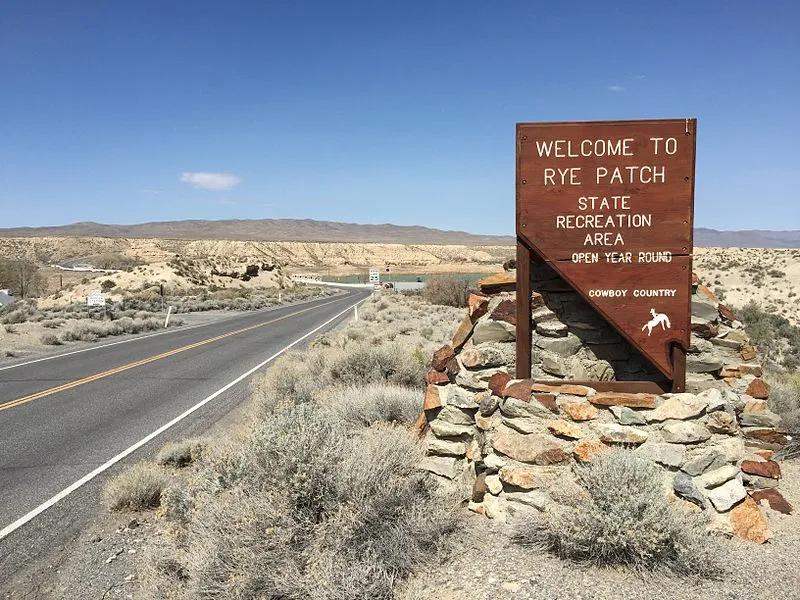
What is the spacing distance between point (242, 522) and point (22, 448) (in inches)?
226

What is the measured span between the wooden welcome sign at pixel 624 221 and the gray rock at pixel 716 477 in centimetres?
65

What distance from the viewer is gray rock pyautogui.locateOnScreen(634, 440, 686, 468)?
170 inches

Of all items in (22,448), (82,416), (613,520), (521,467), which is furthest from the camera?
(82,416)

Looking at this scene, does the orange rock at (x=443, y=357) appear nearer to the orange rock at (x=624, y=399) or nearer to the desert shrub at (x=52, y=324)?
the orange rock at (x=624, y=399)

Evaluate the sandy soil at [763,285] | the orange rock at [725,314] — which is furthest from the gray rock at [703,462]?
the sandy soil at [763,285]

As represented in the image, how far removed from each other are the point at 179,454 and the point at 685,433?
5499mm

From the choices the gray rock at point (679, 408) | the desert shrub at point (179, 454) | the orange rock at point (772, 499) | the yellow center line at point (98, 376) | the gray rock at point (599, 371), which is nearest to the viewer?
the gray rock at point (679, 408)

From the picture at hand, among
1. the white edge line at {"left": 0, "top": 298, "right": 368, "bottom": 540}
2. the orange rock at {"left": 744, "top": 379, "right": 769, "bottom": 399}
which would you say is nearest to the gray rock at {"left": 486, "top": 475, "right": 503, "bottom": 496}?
the orange rock at {"left": 744, "top": 379, "right": 769, "bottom": 399}

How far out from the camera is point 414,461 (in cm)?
486

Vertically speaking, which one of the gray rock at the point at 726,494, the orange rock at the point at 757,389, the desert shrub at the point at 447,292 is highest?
the orange rock at the point at 757,389

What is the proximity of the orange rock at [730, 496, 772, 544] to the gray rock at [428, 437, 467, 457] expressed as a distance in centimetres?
210

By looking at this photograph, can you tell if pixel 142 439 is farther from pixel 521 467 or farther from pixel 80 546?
pixel 521 467

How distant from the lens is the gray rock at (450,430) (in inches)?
202

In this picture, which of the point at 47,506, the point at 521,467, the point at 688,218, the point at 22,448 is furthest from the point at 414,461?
the point at 22,448
